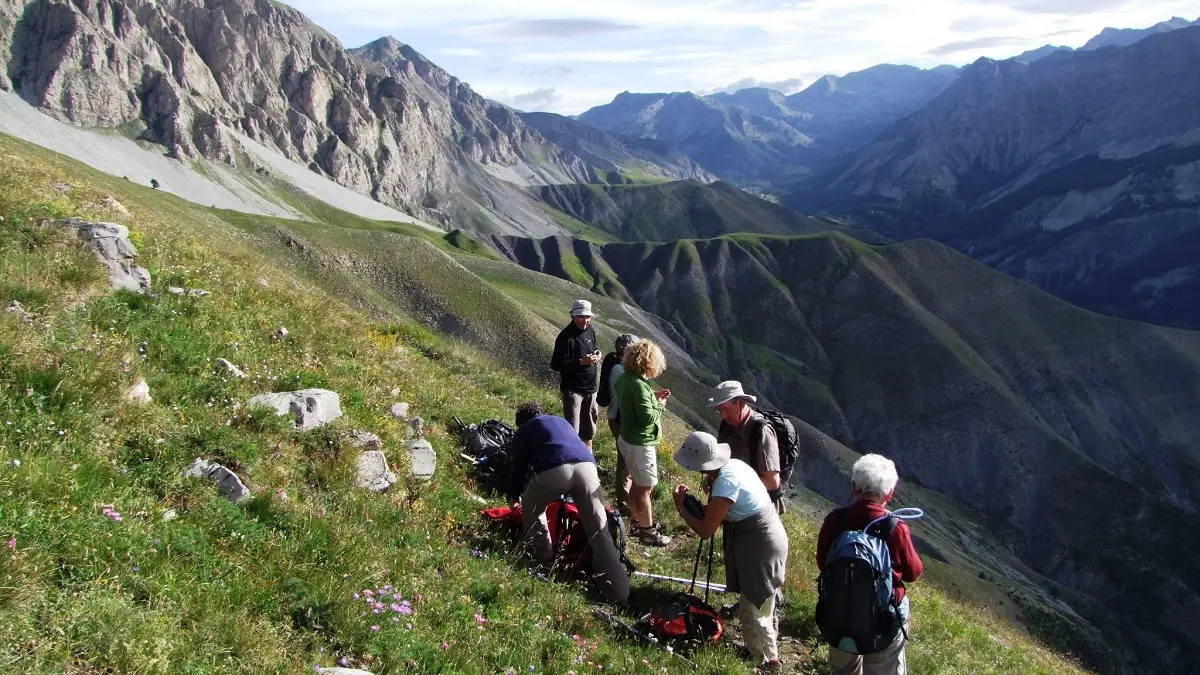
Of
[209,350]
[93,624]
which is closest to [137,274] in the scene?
[209,350]

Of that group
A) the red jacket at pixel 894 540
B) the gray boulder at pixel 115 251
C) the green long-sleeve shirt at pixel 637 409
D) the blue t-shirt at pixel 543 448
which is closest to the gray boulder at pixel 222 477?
the blue t-shirt at pixel 543 448

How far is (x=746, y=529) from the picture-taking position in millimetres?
7410

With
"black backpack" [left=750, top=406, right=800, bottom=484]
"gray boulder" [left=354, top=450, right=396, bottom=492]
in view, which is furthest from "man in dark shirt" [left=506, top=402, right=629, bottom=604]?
"black backpack" [left=750, top=406, right=800, bottom=484]

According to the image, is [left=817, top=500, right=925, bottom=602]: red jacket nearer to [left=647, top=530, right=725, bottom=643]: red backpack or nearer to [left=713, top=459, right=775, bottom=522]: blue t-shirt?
[left=713, top=459, right=775, bottom=522]: blue t-shirt

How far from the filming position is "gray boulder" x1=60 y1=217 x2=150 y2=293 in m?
9.35

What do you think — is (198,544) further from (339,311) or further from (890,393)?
(890,393)

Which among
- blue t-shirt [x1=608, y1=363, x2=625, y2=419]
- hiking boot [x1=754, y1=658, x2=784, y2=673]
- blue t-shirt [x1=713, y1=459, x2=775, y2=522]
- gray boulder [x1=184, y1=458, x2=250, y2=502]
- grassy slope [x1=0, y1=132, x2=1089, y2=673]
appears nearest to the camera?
grassy slope [x1=0, y1=132, x2=1089, y2=673]

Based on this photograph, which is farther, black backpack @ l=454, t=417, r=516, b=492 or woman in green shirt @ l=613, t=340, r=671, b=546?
black backpack @ l=454, t=417, r=516, b=492

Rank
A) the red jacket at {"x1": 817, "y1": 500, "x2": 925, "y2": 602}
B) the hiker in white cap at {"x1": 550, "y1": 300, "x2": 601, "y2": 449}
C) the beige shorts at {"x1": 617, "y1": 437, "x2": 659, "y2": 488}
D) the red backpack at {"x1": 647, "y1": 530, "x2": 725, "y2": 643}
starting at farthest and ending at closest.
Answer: the hiker in white cap at {"x1": 550, "y1": 300, "x2": 601, "y2": 449}, the beige shorts at {"x1": 617, "y1": 437, "x2": 659, "y2": 488}, the red backpack at {"x1": 647, "y1": 530, "x2": 725, "y2": 643}, the red jacket at {"x1": 817, "y1": 500, "x2": 925, "y2": 602}

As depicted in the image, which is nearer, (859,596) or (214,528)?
(214,528)

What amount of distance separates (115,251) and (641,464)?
775 centimetres

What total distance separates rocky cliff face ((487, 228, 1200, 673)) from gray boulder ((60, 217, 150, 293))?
248 feet

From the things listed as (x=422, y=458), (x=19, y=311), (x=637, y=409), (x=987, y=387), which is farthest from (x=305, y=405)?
(x=987, y=387)

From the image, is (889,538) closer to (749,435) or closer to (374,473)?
(749,435)
